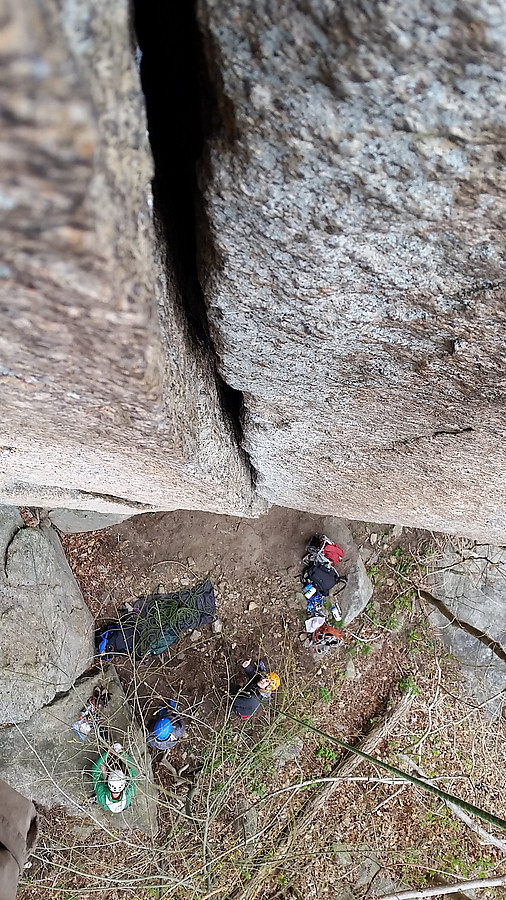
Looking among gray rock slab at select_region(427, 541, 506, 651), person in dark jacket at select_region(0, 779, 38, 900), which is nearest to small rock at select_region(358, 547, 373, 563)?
gray rock slab at select_region(427, 541, 506, 651)

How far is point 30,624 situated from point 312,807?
1801mm

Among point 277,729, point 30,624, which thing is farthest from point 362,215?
point 277,729

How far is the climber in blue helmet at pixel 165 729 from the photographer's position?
3.20 m

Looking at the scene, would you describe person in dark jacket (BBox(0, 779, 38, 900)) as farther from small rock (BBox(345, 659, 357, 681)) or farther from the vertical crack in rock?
the vertical crack in rock

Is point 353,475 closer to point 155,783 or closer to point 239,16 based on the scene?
point 239,16

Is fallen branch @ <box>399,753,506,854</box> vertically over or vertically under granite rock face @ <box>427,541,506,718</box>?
under

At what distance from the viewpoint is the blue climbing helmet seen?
126 inches

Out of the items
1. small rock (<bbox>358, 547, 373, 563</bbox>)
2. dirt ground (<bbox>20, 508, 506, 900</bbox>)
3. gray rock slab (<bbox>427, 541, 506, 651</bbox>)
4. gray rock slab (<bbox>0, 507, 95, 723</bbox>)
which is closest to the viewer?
gray rock slab (<bbox>0, 507, 95, 723</bbox>)

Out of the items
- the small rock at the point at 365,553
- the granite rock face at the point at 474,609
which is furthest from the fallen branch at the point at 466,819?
the small rock at the point at 365,553

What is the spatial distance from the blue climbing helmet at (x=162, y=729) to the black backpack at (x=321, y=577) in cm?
104

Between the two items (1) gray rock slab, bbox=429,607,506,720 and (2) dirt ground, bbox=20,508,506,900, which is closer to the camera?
(2) dirt ground, bbox=20,508,506,900

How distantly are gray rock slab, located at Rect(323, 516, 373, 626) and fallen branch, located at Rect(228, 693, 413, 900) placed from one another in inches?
22.9

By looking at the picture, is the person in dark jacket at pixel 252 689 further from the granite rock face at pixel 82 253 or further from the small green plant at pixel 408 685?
the granite rock face at pixel 82 253

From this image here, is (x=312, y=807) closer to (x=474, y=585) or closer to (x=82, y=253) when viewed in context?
(x=474, y=585)
